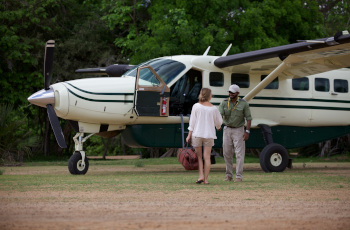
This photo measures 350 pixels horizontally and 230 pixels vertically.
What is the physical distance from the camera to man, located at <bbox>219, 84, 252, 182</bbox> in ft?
41.1

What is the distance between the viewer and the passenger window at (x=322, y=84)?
59.4ft

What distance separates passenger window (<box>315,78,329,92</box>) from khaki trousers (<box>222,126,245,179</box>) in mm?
6211

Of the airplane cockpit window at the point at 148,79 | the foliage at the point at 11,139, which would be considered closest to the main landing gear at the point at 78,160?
the airplane cockpit window at the point at 148,79

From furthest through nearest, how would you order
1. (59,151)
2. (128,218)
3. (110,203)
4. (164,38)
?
(59,151)
(164,38)
(110,203)
(128,218)

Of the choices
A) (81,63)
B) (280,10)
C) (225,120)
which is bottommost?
(225,120)

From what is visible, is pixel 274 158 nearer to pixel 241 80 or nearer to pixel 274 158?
pixel 274 158

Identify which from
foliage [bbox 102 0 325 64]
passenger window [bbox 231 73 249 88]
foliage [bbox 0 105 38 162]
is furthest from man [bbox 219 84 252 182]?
foliage [bbox 102 0 325 64]

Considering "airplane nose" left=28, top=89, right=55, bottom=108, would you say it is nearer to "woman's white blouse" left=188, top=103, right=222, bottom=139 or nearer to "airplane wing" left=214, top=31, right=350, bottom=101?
"woman's white blouse" left=188, top=103, right=222, bottom=139

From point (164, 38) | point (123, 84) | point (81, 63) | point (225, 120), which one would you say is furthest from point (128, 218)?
point (81, 63)

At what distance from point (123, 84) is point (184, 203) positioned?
699cm

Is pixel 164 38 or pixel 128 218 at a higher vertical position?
pixel 164 38

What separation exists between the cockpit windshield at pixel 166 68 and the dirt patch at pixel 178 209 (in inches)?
230

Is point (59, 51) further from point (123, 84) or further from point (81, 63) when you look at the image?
point (123, 84)

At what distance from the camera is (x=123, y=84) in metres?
15.2
